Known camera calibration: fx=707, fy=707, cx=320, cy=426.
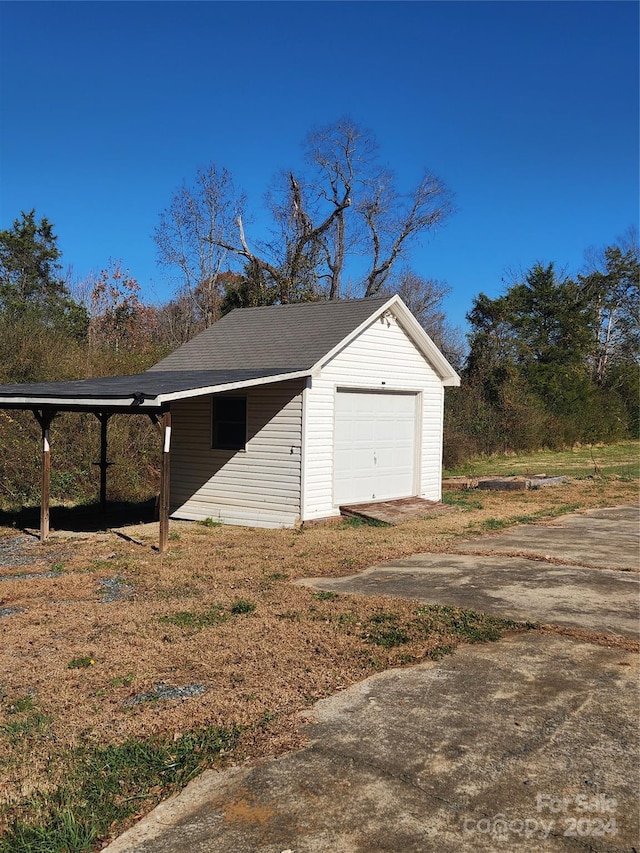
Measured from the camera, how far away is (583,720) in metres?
4.50

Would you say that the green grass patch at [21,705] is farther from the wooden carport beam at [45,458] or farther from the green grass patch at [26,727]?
the wooden carport beam at [45,458]

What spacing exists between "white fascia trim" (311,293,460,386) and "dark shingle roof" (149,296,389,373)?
88mm

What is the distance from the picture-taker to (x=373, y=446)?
14117mm

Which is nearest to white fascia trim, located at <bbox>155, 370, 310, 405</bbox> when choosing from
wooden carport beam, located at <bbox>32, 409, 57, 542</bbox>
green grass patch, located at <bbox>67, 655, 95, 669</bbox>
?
wooden carport beam, located at <bbox>32, 409, 57, 542</bbox>

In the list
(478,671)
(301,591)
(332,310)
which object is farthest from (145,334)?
(478,671)

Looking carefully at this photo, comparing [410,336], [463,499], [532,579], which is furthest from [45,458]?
[463,499]

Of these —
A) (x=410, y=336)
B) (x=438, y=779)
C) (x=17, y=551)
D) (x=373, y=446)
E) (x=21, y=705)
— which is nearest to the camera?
(x=438, y=779)

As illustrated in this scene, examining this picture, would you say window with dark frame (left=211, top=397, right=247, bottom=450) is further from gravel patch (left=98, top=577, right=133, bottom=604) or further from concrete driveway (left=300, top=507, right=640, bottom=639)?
gravel patch (left=98, top=577, right=133, bottom=604)

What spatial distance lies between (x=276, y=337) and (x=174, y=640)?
930cm

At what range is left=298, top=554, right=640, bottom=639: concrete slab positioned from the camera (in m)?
6.88

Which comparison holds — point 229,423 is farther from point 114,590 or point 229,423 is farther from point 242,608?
point 242,608

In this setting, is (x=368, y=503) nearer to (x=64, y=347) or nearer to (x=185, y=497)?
(x=185, y=497)

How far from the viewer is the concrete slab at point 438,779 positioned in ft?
10.6

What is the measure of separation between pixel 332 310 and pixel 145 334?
656 inches
